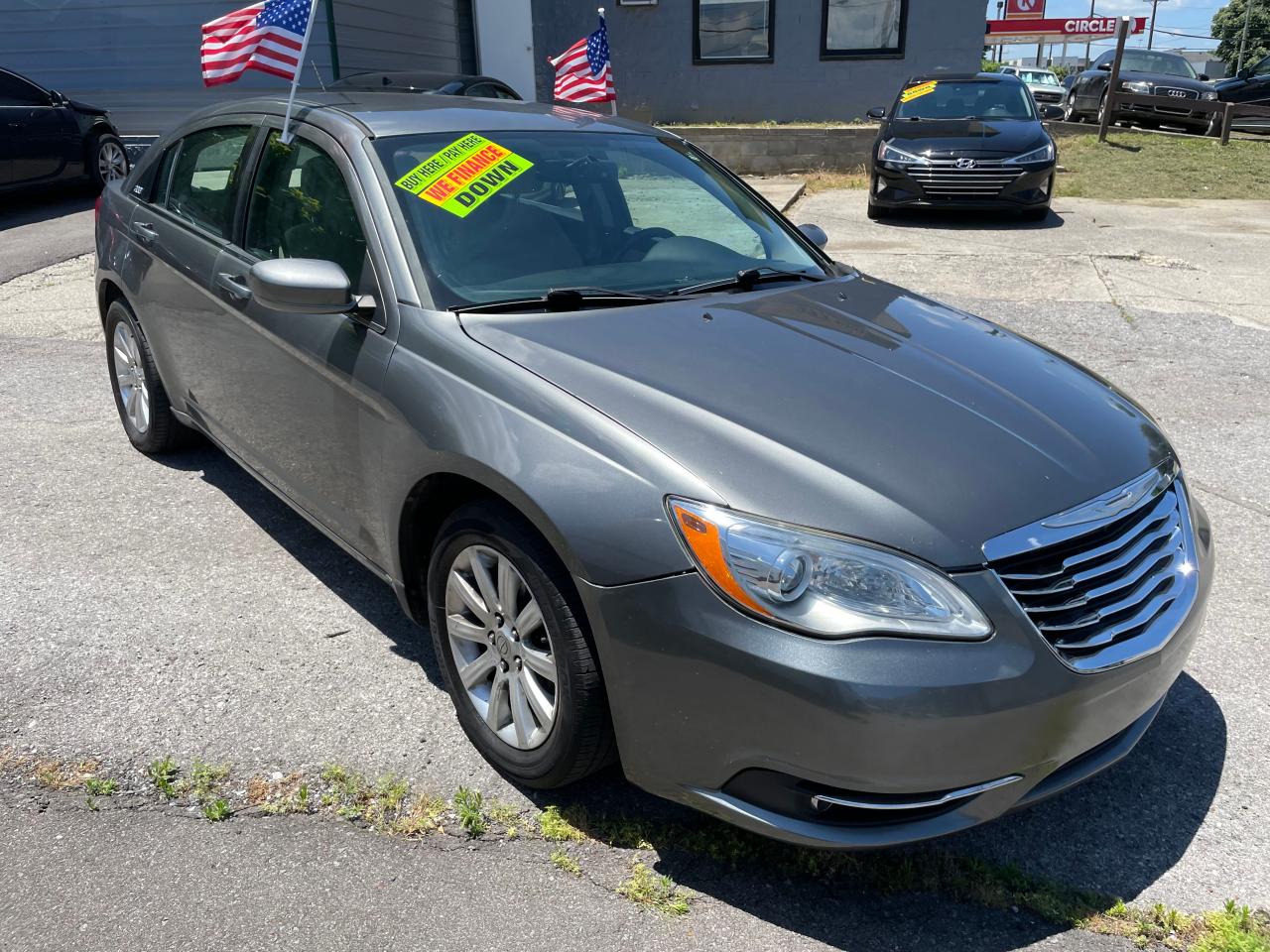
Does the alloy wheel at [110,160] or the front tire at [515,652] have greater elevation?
the front tire at [515,652]

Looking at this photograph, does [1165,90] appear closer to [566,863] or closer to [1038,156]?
[1038,156]

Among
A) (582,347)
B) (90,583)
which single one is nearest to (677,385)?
(582,347)

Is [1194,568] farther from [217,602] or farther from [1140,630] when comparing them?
[217,602]

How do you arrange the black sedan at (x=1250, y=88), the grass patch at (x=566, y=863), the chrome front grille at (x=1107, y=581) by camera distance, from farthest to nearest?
the black sedan at (x=1250, y=88) < the grass patch at (x=566, y=863) < the chrome front grille at (x=1107, y=581)

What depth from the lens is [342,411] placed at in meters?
3.29

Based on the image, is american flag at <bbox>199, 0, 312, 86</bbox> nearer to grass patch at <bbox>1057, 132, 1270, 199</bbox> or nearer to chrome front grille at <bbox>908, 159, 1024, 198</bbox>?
chrome front grille at <bbox>908, 159, 1024, 198</bbox>

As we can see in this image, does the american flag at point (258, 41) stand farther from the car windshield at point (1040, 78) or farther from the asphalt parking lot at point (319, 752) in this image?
the car windshield at point (1040, 78)

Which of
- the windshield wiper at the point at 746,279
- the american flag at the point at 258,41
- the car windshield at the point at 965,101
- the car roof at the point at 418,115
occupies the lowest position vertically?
the car windshield at the point at 965,101

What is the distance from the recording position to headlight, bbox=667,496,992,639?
2219 mm

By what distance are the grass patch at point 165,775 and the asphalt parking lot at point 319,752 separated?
0.18 ft

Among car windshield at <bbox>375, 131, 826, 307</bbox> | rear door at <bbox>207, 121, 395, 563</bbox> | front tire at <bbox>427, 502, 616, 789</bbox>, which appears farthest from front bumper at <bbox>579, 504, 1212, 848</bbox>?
car windshield at <bbox>375, 131, 826, 307</bbox>

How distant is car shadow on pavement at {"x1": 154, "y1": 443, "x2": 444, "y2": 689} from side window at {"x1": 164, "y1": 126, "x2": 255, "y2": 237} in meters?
1.04

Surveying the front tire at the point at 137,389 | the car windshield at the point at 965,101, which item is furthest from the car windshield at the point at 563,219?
the car windshield at the point at 965,101

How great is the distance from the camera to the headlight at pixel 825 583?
2219mm
